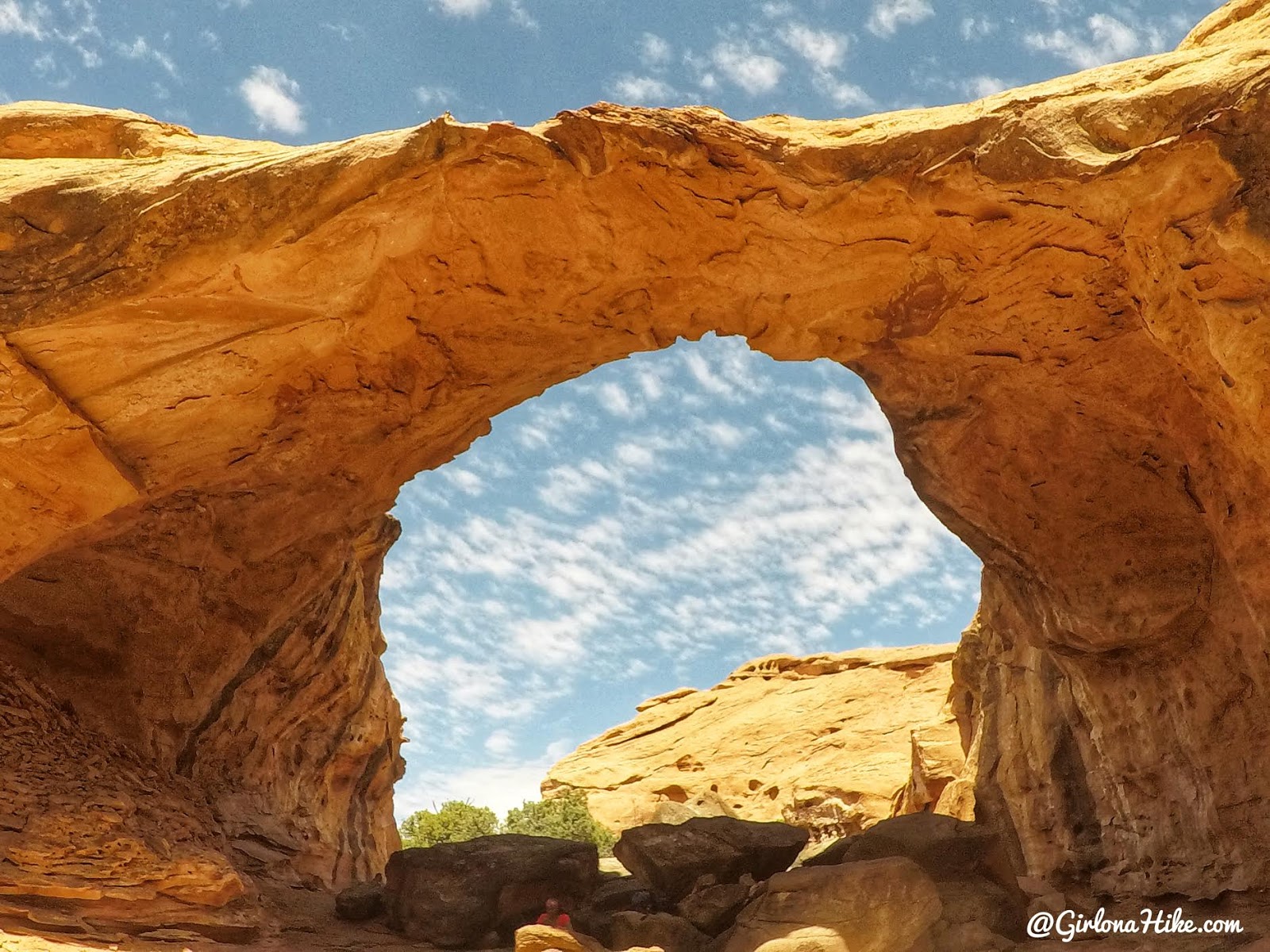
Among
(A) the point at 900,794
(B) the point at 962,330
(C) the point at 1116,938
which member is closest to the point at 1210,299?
(B) the point at 962,330

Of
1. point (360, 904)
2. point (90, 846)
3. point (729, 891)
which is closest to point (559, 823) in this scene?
point (360, 904)

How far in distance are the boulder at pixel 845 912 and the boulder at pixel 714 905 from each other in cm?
64

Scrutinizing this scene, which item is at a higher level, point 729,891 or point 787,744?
point 787,744

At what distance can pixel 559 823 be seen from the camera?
2472 centimetres

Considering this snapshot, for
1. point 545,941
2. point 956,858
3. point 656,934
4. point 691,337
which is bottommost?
point 545,941

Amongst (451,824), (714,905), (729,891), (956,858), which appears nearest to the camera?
(714,905)

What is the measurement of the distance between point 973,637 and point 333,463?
11.0 metres

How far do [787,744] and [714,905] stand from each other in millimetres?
20953

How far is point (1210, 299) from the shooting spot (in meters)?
9.30

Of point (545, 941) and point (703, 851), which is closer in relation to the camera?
point (545, 941)

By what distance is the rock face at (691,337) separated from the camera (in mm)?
9742

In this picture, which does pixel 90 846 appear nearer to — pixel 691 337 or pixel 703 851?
pixel 703 851

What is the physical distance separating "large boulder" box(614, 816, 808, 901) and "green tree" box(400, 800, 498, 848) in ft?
37.8

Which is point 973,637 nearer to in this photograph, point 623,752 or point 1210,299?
point 1210,299
